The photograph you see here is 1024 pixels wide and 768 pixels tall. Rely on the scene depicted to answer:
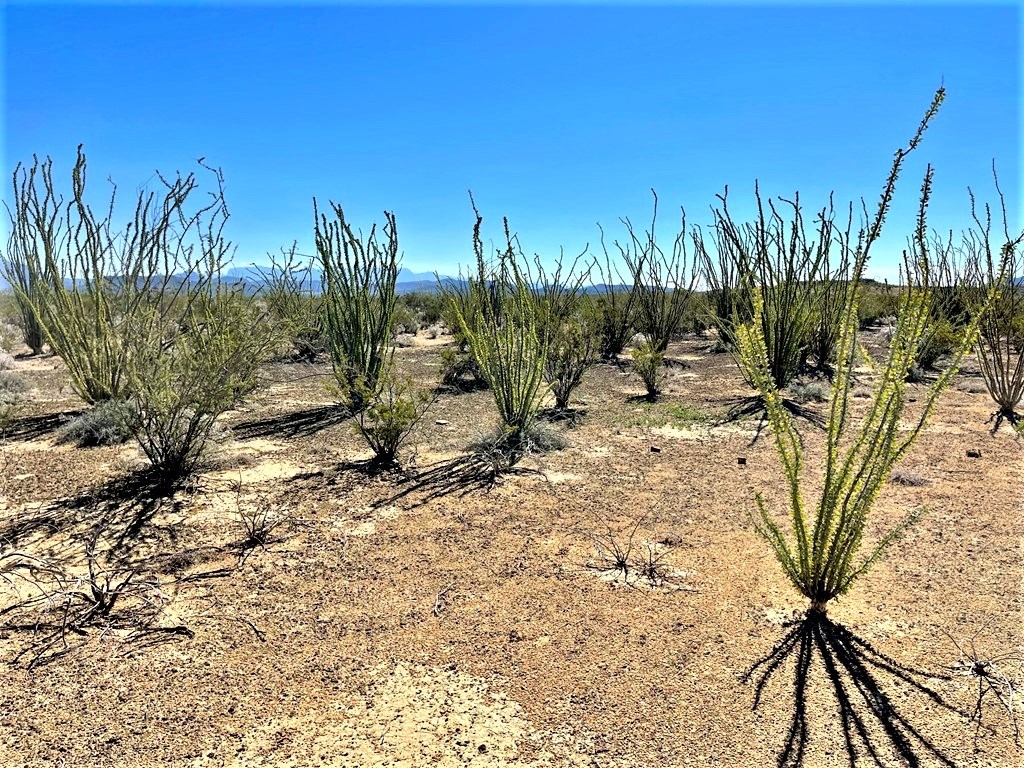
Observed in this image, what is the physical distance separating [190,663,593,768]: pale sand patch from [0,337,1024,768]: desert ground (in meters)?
0.01

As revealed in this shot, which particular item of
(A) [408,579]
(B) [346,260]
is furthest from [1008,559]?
(B) [346,260]

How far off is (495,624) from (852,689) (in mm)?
1722

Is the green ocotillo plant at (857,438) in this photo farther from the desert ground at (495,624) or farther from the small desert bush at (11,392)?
the small desert bush at (11,392)

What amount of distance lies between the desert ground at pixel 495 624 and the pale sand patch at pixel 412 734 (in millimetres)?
11

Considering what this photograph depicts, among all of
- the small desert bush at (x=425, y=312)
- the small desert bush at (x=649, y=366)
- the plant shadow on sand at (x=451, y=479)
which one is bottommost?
the plant shadow on sand at (x=451, y=479)

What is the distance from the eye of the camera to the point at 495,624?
3330mm

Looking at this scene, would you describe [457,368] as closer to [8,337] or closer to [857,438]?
[857,438]

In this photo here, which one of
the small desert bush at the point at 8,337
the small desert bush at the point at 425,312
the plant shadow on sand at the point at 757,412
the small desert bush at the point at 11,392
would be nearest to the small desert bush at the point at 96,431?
the small desert bush at the point at 11,392

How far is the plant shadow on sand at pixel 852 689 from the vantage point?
2.38 metres

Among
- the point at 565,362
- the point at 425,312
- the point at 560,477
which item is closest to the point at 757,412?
the point at 565,362

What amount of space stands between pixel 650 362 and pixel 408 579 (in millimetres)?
6356

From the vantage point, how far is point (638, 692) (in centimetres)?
276

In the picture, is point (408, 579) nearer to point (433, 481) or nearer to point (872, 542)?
point (433, 481)

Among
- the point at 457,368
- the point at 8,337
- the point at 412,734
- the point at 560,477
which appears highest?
the point at 8,337
